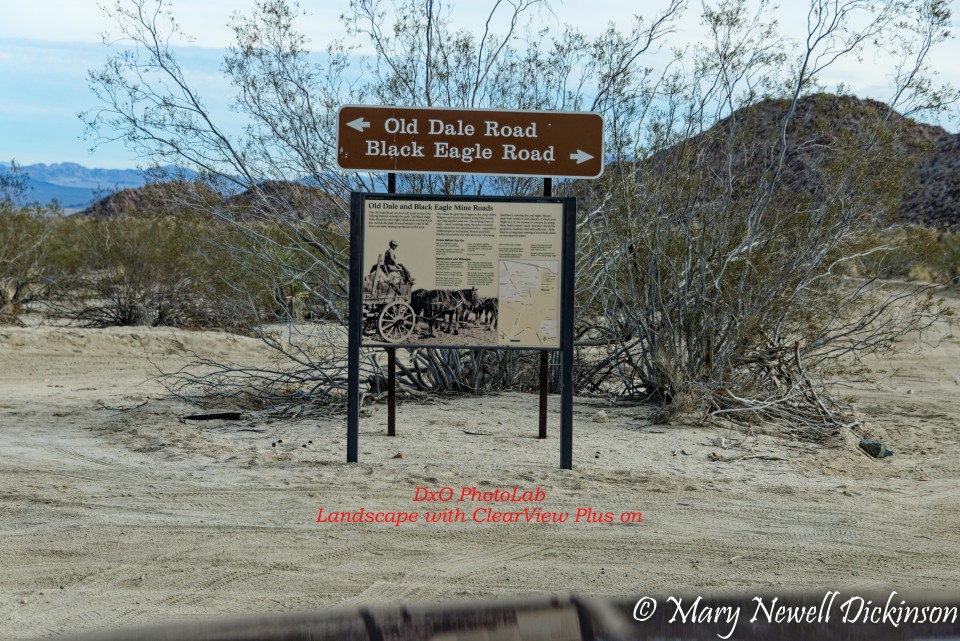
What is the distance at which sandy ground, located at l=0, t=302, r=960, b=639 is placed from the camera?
4.98 metres

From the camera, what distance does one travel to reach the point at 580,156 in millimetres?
7559

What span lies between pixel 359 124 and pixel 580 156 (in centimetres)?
168

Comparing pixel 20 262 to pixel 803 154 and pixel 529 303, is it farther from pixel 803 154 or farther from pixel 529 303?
pixel 803 154

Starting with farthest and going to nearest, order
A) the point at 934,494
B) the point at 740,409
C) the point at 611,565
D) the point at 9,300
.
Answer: the point at 9,300, the point at 740,409, the point at 934,494, the point at 611,565

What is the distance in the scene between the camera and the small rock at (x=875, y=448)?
8609 mm

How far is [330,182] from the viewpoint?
34.2ft

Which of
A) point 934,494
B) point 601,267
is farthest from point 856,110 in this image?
point 934,494

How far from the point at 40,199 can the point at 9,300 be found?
323cm

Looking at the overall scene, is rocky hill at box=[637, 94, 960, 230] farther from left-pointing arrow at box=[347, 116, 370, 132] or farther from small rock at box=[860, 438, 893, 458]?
left-pointing arrow at box=[347, 116, 370, 132]

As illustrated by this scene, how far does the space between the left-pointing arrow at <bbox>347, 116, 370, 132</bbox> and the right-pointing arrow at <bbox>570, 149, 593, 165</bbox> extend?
157cm

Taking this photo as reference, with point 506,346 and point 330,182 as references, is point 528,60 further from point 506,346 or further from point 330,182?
point 506,346

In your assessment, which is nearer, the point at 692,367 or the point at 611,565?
the point at 611,565

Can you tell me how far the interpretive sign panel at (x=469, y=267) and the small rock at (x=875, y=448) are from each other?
123 inches

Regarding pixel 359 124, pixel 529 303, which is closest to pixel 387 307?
pixel 529 303
